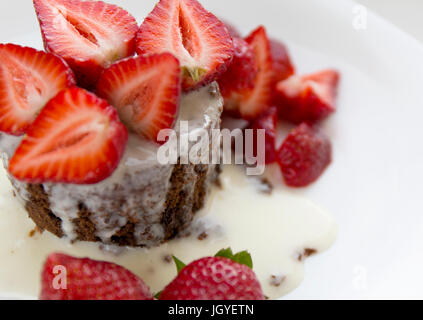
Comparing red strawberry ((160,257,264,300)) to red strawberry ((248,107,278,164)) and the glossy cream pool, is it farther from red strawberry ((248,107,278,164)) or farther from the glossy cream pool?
red strawberry ((248,107,278,164))

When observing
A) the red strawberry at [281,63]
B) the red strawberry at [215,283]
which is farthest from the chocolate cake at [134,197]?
the red strawberry at [281,63]

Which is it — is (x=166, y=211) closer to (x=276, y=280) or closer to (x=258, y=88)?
(x=276, y=280)

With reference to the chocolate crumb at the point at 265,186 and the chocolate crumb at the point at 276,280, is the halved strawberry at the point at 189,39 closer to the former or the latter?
the chocolate crumb at the point at 265,186

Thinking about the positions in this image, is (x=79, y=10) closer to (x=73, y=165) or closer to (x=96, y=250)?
(x=73, y=165)
